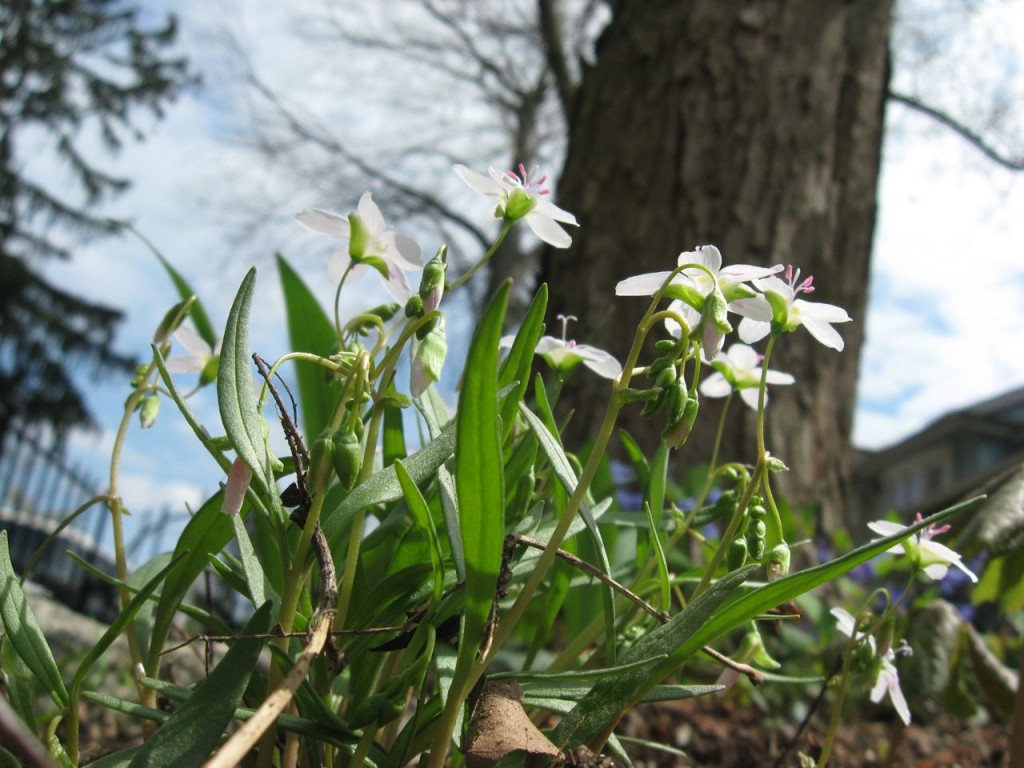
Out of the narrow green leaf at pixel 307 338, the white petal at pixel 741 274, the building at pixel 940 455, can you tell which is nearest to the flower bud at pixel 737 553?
the white petal at pixel 741 274

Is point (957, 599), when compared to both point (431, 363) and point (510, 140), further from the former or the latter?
point (510, 140)

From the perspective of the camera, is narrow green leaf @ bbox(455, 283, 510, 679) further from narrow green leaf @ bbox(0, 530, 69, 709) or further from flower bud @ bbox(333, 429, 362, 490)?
narrow green leaf @ bbox(0, 530, 69, 709)

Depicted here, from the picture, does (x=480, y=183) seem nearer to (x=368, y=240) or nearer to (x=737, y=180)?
(x=368, y=240)

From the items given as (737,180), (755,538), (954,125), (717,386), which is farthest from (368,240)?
(954,125)

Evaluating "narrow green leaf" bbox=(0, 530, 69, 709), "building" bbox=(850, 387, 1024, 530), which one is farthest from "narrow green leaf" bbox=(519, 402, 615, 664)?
"building" bbox=(850, 387, 1024, 530)

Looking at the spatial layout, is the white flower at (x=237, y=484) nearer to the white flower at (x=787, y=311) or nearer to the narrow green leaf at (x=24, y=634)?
the narrow green leaf at (x=24, y=634)

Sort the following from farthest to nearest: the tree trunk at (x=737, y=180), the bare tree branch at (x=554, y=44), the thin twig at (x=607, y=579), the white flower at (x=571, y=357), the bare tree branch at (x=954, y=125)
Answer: the bare tree branch at (x=554, y=44) → the bare tree branch at (x=954, y=125) → the tree trunk at (x=737, y=180) → the white flower at (x=571, y=357) → the thin twig at (x=607, y=579)
